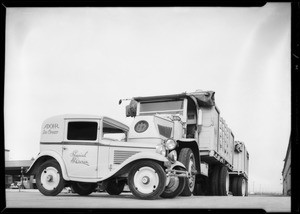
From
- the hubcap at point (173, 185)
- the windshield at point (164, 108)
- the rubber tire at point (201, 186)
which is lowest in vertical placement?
the rubber tire at point (201, 186)

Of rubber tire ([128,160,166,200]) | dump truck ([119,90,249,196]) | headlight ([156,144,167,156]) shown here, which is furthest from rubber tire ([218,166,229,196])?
rubber tire ([128,160,166,200])

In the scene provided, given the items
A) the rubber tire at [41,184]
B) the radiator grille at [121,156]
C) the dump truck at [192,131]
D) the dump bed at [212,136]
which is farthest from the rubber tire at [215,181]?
the rubber tire at [41,184]

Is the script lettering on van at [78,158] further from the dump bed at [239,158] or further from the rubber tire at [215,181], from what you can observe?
the dump bed at [239,158]

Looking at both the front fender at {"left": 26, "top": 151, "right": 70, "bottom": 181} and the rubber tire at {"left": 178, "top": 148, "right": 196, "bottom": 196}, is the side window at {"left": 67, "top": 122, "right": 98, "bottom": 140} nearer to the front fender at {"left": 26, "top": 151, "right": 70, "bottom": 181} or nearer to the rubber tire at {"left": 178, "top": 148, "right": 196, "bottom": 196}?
the front fender at {"left": 26, "top": 151, "right": 70, "bottom": 181}

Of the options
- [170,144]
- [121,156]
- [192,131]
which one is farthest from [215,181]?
[121,156]

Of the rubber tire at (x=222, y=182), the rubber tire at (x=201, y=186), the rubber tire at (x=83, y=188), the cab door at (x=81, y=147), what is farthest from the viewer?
the rubber tire at (x=201, y=186)

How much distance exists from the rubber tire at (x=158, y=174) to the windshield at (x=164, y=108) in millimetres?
2642

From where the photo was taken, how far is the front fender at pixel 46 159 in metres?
7.71

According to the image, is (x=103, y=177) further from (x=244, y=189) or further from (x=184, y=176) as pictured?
(x=244, y=189)

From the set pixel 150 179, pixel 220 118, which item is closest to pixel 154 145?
pixel 150 179

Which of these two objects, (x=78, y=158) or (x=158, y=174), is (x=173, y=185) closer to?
(x=158, y=174)

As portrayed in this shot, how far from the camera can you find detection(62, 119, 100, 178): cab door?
769cm
